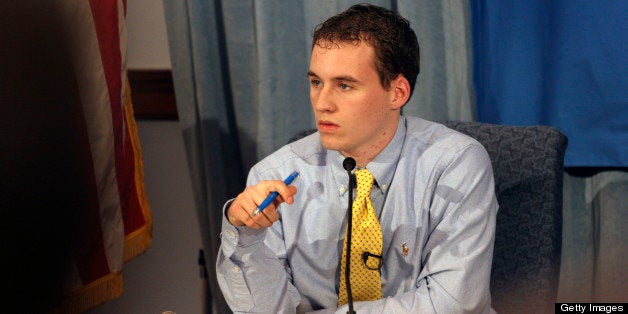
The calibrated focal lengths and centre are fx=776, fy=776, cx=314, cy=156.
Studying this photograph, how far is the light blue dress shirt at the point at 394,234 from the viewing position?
152 centimetres

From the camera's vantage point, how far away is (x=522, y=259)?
5.49ft

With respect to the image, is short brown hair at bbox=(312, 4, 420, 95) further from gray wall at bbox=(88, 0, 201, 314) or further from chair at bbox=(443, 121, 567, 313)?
gray wall at bbox=(88, 0, 201, 314)

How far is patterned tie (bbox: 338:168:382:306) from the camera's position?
157cm

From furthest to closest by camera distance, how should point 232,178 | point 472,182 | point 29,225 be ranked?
point 232,178
point 472,182
point 29,225

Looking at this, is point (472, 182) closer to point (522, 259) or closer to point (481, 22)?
point (522, 259)

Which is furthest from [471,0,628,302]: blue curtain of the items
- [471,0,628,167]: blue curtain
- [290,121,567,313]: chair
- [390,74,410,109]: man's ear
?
[390,74,410,109]: man's ear

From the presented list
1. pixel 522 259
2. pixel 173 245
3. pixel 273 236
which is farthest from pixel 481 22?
pixel 173 245

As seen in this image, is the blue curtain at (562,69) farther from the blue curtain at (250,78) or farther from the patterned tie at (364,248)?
the patterned tie at (364,248)

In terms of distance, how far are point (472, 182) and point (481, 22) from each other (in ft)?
2.31

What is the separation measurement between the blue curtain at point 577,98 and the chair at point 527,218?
0.39 meters

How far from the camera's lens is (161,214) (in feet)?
8.80

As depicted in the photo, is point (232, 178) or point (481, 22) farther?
point (232, 178)
